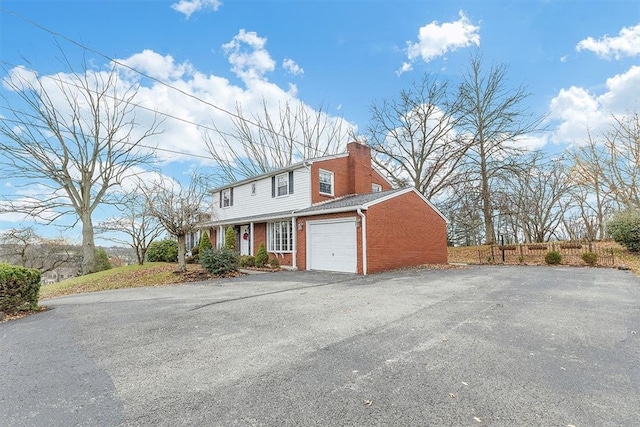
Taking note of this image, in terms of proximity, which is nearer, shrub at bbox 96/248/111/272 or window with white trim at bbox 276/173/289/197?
window with white trim at bbox 276/173/289/197

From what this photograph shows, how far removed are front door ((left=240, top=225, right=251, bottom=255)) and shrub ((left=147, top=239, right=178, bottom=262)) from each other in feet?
17.6

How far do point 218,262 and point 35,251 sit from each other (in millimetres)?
18120

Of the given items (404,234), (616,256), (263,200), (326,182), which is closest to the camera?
(404,234)

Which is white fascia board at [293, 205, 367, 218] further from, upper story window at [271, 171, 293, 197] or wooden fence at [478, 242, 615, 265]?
wooden fence at [478, 242, 615, 265]

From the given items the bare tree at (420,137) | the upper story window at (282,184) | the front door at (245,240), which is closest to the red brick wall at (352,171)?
the upper story window at (282,184)

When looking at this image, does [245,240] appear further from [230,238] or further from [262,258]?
[262,258]

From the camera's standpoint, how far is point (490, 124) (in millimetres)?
21484

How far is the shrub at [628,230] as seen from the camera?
619 inches

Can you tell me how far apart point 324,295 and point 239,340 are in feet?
12.3

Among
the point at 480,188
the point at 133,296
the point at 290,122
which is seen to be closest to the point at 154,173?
the point at 133,296

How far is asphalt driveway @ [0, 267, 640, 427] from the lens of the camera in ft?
8.60

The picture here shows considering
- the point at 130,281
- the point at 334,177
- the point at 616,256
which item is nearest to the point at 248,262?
the point at 130,281

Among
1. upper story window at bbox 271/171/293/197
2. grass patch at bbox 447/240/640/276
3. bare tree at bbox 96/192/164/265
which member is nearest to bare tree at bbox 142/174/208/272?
upper story window at bbox 271/171/293/197

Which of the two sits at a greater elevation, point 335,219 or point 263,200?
point 263,200
